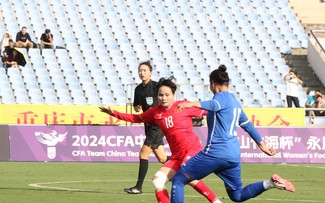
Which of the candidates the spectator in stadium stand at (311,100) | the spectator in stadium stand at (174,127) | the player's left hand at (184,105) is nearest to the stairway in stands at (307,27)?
the spectator in stadium stand at (311,100)

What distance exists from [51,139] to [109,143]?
1466 millimetres

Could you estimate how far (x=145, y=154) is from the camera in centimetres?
1576

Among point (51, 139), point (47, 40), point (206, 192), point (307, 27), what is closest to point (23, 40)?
point (47, 40)

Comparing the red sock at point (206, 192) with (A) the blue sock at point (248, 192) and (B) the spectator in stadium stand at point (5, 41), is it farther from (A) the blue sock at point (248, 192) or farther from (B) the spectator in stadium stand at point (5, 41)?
(B) the spectator in stadium stand at point (5, 41)

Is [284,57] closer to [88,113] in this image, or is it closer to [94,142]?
[88,113]

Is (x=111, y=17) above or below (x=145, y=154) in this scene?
above

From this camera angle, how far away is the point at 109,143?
25219 mm

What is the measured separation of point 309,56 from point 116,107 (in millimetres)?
11703

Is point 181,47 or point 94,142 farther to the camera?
point 181,47

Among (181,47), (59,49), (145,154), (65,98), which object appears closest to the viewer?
(145,154)

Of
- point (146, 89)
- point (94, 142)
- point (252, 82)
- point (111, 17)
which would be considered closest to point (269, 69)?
point (252, 82)

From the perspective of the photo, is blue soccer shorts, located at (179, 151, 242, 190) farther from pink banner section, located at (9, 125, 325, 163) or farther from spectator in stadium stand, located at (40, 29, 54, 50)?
spectator in stadium stand, located at (40, 29, 54, 50)

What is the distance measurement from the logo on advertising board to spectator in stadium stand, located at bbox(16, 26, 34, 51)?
8.93 meters

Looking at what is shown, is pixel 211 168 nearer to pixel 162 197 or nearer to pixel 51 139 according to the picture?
pixel 162 197
